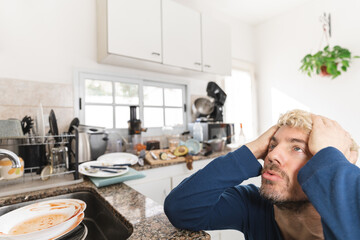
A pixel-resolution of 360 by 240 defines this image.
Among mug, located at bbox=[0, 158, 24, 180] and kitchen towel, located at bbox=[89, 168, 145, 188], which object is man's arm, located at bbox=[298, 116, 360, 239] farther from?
mug, located at bbox=[0, 158, 24, 180]

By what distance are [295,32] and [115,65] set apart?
2652mm

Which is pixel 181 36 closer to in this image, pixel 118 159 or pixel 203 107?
pixel 203 107

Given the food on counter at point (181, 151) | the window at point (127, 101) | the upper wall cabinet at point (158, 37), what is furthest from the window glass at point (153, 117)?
the food on counter at point (181, 151)

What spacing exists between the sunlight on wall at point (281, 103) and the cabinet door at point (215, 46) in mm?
1151

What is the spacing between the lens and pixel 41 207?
0.84 metres

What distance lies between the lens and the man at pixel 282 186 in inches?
20.3

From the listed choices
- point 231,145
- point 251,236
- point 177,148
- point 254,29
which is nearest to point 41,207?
point 251,236

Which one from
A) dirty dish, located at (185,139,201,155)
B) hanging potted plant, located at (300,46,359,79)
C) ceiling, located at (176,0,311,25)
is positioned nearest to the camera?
dirty dish, located at (185,139,201,155)

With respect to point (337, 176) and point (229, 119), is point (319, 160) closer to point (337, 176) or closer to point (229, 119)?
point (337, 176)

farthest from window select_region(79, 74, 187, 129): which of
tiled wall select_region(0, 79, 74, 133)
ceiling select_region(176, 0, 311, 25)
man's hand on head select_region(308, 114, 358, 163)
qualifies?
man's hand on head select_region(308, 114, 358, 163)

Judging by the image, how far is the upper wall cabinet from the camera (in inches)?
67.6

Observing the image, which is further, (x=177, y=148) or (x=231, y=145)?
(x=231, y=145)

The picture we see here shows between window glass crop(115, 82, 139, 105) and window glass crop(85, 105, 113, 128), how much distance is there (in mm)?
154

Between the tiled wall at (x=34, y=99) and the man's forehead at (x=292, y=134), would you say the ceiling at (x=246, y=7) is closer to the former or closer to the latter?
the tiled wall at (x=34, y=99)
